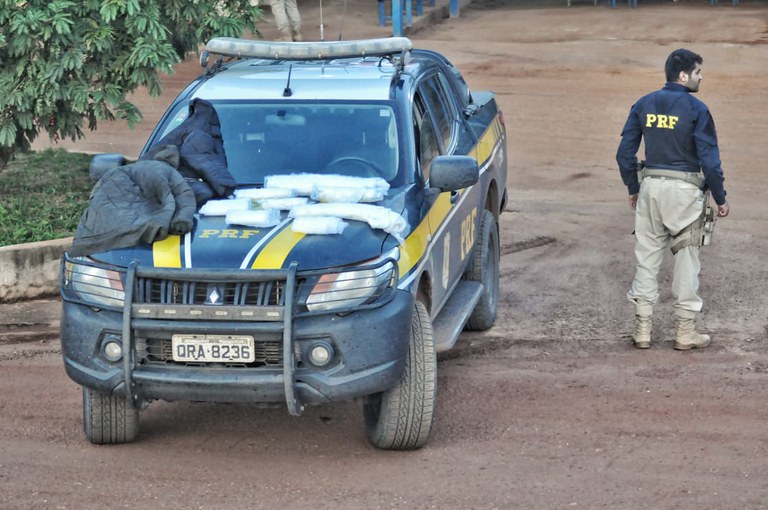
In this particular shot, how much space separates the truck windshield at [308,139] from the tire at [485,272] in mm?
1643

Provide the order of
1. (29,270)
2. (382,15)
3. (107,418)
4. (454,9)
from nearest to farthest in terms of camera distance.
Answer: (107,418) < (29,270) < (382,15) < (454,9)

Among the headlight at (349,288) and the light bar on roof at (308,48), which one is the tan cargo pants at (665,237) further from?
the headlight at (349,288)

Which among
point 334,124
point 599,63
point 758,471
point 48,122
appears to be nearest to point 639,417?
point 758,471

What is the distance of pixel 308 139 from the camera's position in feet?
25.1

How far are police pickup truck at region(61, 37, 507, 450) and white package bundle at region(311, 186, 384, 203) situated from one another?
0.01m

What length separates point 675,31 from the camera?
76.6ft

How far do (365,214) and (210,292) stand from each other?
90cm

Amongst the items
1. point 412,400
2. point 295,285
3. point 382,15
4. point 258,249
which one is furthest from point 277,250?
point 382,15

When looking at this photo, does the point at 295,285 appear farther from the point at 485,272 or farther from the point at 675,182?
the point at 675,182

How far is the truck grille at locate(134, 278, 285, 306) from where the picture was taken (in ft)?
20.6

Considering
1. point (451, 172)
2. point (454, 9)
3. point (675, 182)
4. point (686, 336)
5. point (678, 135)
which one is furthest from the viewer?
point (454, 9)

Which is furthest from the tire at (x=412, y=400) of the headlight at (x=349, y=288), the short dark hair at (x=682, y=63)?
the short dark hair at (x=682, y=63)

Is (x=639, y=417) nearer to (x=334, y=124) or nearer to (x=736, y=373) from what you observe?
(x=736, y=373)

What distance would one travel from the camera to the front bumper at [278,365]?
623 centimetres
